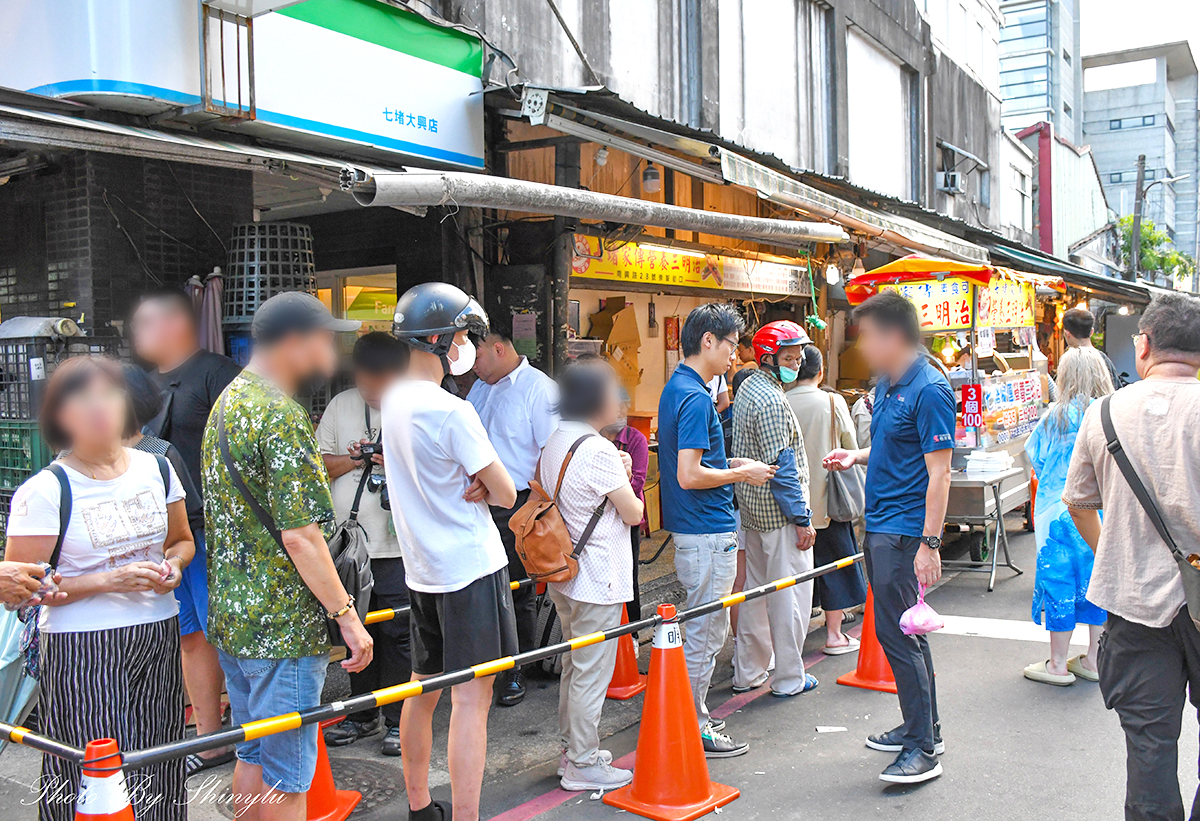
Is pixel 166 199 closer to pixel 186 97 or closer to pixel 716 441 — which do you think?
pixel 186 97

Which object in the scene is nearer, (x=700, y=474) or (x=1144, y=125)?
(x=700, y=474)

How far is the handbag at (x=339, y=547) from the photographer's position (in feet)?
9.68

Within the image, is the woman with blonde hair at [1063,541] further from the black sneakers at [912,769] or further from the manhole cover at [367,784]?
the manhole cover at [367,784]

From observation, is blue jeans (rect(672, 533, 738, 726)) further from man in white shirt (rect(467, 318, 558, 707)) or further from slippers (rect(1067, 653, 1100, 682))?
slippers (rect(1067, 653, 1100, 682))

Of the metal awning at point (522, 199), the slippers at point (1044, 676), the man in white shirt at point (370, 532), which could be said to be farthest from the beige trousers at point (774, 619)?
the metal awning at point (522, 199)

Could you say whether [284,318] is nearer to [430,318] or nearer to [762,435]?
[430,318]

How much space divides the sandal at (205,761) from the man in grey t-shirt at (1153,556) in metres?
3.88

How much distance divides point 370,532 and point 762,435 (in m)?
2.25

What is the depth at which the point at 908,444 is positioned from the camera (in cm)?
415

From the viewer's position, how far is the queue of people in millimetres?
2977

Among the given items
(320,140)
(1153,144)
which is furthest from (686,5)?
(1153,144)

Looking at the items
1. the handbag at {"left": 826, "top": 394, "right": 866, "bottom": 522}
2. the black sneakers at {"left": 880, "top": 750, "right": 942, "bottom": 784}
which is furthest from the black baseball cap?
the handbag at {"left": 826, "top": 394, "right": 866, "bottom": 522}

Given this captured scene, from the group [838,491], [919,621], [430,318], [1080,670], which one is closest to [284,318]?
[430,318]

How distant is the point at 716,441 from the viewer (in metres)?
4.66
